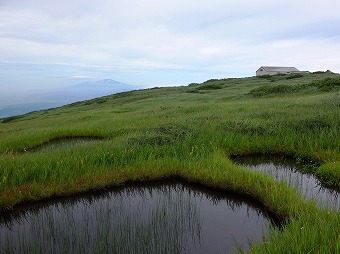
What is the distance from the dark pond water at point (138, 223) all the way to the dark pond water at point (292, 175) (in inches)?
67.1

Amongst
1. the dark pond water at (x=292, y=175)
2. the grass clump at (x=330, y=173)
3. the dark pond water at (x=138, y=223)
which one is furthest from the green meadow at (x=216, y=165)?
the dark pond water at (x=138, y=223)

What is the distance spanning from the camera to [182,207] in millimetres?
7492

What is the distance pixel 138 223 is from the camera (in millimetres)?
6809

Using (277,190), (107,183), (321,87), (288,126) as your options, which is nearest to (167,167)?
(107,183)

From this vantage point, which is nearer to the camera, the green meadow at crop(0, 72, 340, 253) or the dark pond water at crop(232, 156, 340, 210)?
the green meadow at crop(0, 72, 340, 253)

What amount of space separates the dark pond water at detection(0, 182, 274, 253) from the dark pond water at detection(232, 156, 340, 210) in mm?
1705

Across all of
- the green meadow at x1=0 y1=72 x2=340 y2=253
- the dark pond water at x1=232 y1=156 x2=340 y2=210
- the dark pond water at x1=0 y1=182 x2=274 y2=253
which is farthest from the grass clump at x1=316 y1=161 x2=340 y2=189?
the dark pond water at x1=0 y1=182 x2=274 y2=253

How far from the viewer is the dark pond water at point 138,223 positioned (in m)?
5.93

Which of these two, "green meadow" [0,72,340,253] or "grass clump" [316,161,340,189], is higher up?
"green meadow" [0,72,340,253]

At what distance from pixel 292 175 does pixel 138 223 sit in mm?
5591

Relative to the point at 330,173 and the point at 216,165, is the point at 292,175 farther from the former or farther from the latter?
the point at 216,165

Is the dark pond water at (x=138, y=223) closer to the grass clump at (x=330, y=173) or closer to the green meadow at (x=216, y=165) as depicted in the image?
the green meadow at (x=216, y=165)

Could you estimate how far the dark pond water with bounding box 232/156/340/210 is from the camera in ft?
25.7

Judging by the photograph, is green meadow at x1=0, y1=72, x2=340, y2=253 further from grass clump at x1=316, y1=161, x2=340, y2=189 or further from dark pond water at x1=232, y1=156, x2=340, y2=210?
dark pond water at x1=232, y1=156, x2=340, y2=210
